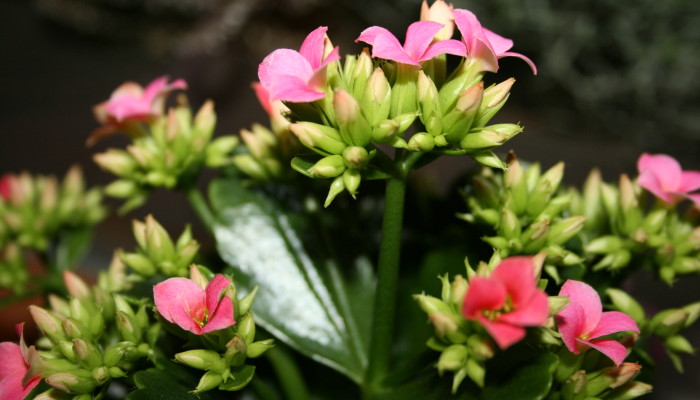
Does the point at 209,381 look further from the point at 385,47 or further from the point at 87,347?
the point at 385,47

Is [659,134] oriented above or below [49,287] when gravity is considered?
below

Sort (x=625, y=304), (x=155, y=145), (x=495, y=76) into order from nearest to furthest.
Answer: (x=625, y=304) < (x=155, y=145) < (x=495, y=76)

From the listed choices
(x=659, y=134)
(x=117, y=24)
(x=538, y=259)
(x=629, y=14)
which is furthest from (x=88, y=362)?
(x=117, y=24)

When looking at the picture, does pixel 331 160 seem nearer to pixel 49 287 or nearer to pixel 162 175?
pixel 162 175

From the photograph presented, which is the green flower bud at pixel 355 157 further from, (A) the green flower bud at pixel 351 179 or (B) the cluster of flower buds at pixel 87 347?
(B) the cluster of flower buds at pixel 87 347

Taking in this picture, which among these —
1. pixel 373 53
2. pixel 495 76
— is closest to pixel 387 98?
pixel 373 53

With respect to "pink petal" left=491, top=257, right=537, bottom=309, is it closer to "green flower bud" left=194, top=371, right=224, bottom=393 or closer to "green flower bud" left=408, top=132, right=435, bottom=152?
"green flower bud" left=408, top=132, right=435, bottom=152
